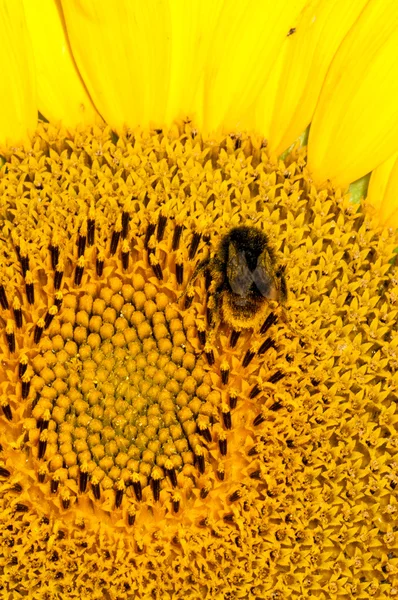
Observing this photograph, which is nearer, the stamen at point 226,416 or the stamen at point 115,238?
the stamen at point 226,416

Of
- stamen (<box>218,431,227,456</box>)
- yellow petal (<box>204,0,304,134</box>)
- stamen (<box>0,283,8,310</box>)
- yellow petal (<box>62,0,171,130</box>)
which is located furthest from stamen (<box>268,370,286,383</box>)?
yellow petal (<box>62,0,171,130</box>)

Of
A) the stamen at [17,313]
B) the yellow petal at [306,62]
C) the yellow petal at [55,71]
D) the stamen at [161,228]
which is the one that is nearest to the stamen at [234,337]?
the stamen at [161,228]

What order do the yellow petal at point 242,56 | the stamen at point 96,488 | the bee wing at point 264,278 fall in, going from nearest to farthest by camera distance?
the bee wing at point 264,278 → the stamen at point 96,488 → the yellow petal at point 242,56

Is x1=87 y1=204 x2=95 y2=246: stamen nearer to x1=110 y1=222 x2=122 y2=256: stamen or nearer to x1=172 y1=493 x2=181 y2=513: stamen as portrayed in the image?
x1=110 y1=222 x2=122 y2=256: stamen

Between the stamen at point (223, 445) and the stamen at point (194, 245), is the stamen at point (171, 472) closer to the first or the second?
the stamen at point (223, 445)

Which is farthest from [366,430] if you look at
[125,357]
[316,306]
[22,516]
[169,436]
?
[22,516]
